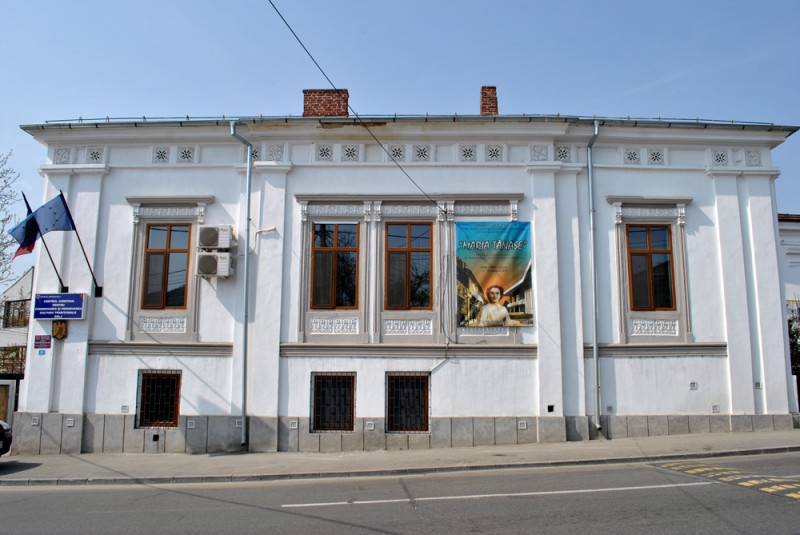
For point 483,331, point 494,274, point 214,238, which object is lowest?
point 483,331

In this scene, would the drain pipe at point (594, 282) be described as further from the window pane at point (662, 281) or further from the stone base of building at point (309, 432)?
the window pane at point (662, 281)

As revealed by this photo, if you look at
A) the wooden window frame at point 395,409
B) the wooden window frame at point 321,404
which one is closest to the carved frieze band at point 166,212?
→ the wooden window frame at point 321,404

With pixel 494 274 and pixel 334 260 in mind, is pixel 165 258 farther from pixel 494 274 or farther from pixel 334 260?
pixel 494 274

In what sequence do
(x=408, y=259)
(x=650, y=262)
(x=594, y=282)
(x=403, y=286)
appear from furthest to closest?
(x=650, y=262)
(x=408, y=259)
(x=403, y=286)
(x=594, y=282)

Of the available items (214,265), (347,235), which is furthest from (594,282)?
(214,265)

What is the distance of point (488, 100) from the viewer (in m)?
16.0

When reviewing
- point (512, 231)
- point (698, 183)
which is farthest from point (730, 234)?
point (512, 231)

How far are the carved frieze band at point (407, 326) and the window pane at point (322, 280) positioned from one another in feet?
4.90

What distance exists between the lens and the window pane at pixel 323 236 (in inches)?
575

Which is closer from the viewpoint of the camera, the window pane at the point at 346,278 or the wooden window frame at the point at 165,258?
the window pane at the point at 346,278

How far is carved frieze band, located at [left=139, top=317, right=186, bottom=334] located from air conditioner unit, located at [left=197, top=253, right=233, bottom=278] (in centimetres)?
138

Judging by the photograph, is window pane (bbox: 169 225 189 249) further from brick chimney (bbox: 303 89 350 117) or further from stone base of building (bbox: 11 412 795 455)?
brick chimney (bbox: 303 89 350 117)

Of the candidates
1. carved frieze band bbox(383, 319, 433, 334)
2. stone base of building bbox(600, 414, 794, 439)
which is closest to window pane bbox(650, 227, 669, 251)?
stone base of building bbox(600, 414, 794, 439)

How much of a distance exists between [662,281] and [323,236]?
8.43 meters
